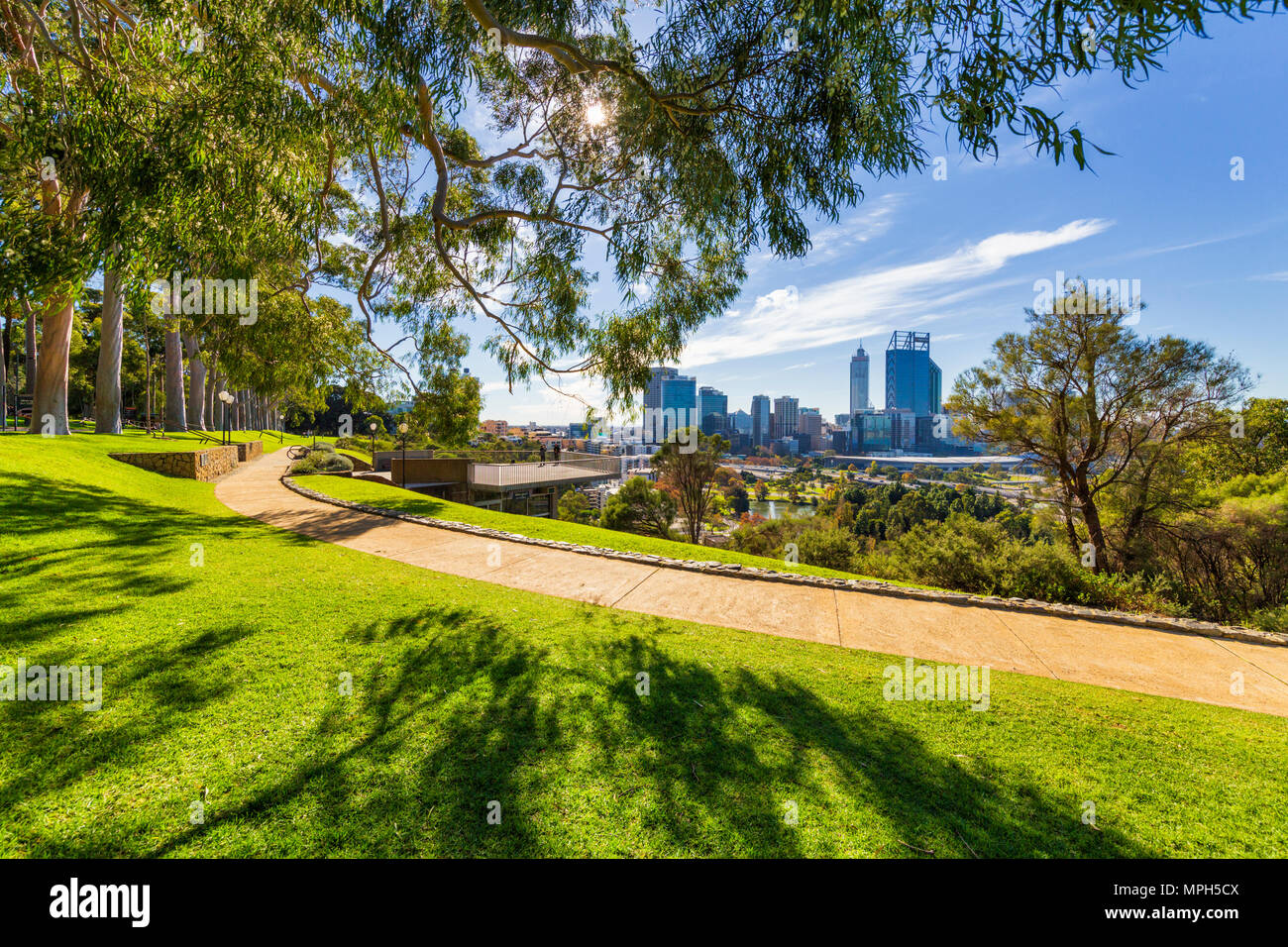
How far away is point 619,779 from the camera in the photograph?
7.80 ft

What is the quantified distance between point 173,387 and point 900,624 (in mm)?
34027

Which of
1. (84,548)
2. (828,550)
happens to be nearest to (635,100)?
(84,548)

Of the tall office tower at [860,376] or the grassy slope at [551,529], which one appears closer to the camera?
the grassy slope at [551,529]

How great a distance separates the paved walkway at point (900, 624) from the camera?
4246 millimetres

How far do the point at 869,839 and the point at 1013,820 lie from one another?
78 centimetres

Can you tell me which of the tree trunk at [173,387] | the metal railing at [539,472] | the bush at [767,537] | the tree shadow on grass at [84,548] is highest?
the tree trunk at [173,387]

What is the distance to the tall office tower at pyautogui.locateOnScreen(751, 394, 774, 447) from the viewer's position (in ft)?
258

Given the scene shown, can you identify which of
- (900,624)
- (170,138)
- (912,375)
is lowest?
(900,624)

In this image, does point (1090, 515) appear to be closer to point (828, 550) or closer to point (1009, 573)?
point (1009, 573)

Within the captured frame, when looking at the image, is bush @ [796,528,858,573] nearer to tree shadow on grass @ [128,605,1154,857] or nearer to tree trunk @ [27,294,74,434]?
tree shadow on grass @ [128,605,1154,857]

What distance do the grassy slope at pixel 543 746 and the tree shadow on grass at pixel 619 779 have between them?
0.04ft

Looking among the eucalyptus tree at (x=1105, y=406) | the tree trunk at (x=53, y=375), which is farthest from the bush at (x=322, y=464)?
the eucalyptus tree at (x=1105, y=406)

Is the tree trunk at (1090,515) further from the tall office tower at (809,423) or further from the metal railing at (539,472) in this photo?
the tall office tower at (809,423)

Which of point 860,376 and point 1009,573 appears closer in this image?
point 1009,573
